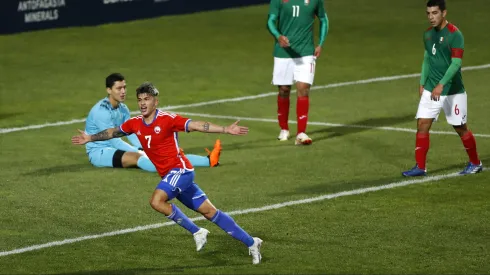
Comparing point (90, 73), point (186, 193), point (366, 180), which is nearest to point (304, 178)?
point (366, 180)

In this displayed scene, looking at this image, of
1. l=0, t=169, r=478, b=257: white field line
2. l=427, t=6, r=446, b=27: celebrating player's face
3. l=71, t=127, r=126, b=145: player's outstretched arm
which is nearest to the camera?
l=71, t=127, r=126, b=145: player's outstretched arm

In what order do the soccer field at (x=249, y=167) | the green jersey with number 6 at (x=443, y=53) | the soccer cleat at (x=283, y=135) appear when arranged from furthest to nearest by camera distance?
the soccer cleat at (x=283, y=135) < the green jersey with number 6 at (x=443, y=53) < the soccer field at (x=249, y=167)

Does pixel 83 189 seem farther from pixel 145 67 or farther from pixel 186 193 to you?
pixel 145 67

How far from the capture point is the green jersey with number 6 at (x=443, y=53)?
15648 mm

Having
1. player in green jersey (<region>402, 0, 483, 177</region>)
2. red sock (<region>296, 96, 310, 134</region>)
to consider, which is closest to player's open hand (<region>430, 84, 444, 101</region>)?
player in green jersey (<region>402, 0, 483, 177</region>)

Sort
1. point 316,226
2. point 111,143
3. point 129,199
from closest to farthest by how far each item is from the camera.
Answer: point 316,226
point 129,199
point 111,143

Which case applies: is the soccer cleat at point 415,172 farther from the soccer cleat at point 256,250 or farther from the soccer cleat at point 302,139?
the soccer cleat at point 256,250

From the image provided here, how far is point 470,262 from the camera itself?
12.1 metres

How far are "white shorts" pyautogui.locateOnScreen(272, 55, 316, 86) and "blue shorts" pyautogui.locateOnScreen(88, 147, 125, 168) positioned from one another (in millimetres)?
3229

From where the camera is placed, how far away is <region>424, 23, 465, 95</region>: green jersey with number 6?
15648 millimetres

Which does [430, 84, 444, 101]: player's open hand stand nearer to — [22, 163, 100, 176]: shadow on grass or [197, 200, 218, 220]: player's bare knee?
[197, 200, 218, 220]: player's bare knee

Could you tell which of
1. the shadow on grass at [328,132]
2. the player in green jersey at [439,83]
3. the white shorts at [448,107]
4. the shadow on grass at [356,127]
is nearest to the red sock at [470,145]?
Answer: the player in green jersey at [439,83]

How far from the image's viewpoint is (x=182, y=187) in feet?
39.9

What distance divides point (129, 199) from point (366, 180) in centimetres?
313
